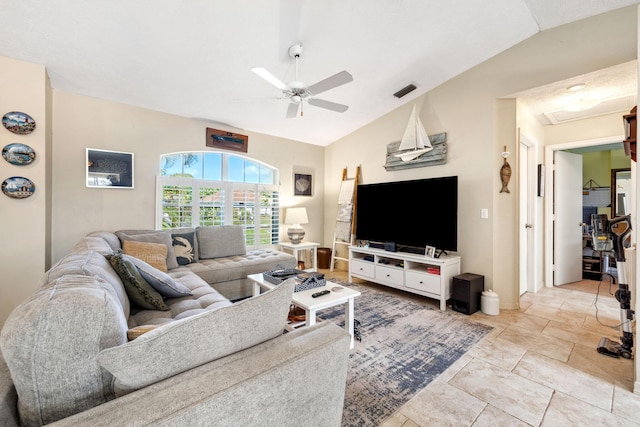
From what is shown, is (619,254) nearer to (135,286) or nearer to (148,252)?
(135,286)

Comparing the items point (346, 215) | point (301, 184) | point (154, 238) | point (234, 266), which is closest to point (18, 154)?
point (154, 238)

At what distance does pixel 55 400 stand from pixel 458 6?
3.39 meters

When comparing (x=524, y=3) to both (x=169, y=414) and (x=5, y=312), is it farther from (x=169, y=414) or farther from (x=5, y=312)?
(x=5, y=312)

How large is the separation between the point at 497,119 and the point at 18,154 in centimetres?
500

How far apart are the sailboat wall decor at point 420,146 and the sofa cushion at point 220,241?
103 inches

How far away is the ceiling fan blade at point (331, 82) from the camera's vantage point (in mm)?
2190

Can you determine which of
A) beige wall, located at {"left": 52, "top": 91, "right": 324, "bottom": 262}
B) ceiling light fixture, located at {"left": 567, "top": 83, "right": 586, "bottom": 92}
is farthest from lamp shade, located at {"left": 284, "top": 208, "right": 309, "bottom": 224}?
ceiling light fixture, located at {"left": 567, "top": 83, "right": 586, "bottom": 92}

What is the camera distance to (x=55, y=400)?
671mm

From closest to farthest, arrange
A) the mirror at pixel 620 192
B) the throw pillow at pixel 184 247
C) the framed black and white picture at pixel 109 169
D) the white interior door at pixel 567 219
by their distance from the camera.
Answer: the framed black and white picture at pixel 109 169 < the throw pillow at pixel 184 247 < the white interior door at pixel 567 219 < the mirror at pixel 620 192

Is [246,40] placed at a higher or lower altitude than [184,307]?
higher

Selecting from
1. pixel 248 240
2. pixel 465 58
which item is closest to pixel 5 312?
pixel 248 240

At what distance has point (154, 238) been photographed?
124 inches

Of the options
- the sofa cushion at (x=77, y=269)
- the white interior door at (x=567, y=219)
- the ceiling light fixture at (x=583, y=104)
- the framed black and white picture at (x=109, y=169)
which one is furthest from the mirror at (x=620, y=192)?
the framed black and white picture at (x=109, y=169)

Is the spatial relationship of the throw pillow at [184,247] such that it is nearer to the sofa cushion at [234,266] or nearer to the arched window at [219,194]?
the sofa cushion at [234,266]
